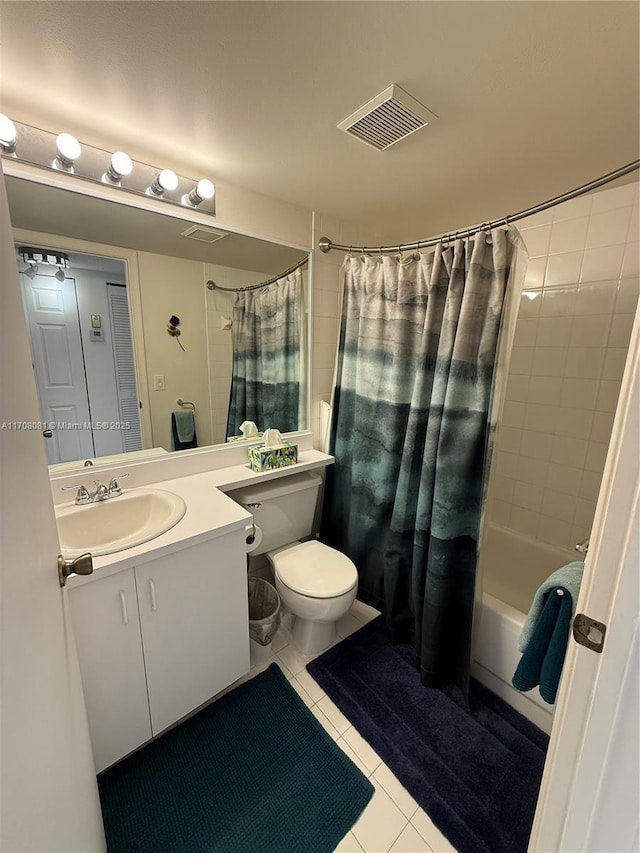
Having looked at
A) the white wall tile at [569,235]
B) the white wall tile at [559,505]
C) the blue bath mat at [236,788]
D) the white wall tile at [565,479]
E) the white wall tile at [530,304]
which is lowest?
the blue bath mat at [236,788]

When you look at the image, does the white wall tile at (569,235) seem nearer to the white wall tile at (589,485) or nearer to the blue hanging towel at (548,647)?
the white wall tile at (589,485)

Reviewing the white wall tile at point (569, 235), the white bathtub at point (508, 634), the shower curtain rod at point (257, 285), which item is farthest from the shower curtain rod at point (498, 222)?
the white bathtub at point (508, 634)

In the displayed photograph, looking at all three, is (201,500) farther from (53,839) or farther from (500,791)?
(500,791)

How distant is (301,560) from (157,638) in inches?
28.1

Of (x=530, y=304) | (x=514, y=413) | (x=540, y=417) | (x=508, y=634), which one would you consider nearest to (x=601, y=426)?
(x=540, y=417)

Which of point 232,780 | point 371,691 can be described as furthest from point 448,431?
point 232,780

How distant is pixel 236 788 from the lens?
3.81 feet

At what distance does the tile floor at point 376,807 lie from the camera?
104 cm

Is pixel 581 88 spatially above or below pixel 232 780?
above

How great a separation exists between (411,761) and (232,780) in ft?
2.10

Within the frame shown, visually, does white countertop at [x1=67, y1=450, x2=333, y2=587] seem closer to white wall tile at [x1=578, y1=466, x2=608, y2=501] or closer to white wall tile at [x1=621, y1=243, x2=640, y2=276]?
white wall tile at [x1=578, y1=466, x2=608, y2=501]

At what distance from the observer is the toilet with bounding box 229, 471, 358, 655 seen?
1.53 metres

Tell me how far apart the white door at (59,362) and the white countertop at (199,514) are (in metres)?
0.38

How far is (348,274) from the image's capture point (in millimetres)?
1892
